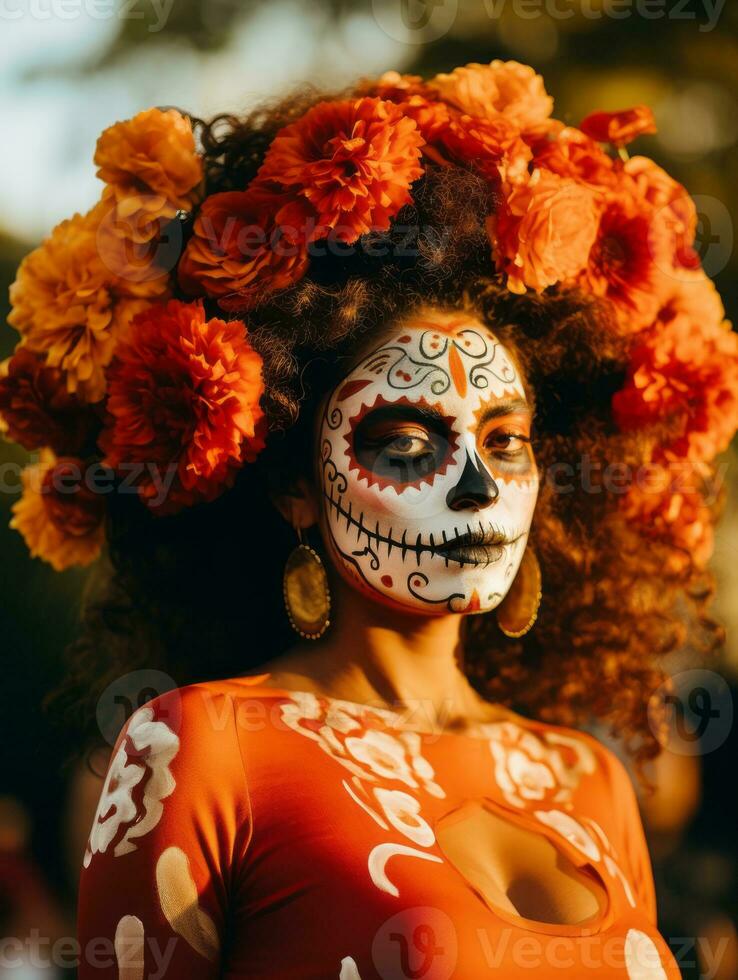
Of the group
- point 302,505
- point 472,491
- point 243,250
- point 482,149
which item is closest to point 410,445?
point 472,491

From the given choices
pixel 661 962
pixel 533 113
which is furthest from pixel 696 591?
pixel 533 113

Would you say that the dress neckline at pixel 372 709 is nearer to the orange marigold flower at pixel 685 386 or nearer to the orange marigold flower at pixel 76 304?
the orange marigold flower at pixel 76 304

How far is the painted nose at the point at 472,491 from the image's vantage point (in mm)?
2396

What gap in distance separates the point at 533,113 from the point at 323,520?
3.27 feet

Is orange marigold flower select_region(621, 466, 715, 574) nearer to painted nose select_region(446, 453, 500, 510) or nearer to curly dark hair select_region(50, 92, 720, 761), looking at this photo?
curly dark hair select_region(50, 92, 720, 761)

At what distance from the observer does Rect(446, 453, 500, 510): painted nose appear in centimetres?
240

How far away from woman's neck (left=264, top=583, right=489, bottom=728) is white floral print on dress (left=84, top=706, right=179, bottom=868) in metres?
0.35

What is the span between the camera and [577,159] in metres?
2.74

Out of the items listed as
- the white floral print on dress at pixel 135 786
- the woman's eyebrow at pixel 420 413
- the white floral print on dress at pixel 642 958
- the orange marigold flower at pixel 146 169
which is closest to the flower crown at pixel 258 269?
the orange marigold flower at pixel 146 169

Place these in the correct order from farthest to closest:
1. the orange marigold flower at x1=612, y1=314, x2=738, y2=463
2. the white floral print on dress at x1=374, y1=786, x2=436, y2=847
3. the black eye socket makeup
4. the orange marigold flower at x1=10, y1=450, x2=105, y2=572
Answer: the orange marigold flower at x1=612, y1=314, x2=738, y2=463
the orange marigold flower at x1=10, y1=450, x2=105, y2=572
the black eye socket makeup
the white floral print on dress at x1=374, y1=786, x2=436, y2=847

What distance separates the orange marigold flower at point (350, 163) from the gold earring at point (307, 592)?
655 millimetres

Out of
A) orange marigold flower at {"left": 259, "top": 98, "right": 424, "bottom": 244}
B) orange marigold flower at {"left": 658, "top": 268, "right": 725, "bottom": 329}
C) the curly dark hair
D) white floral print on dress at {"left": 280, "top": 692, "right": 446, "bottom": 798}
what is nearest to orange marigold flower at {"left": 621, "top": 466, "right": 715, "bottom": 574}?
the curly dark hair

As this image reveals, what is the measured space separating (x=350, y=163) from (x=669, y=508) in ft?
3.79

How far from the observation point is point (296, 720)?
8.02 feet
